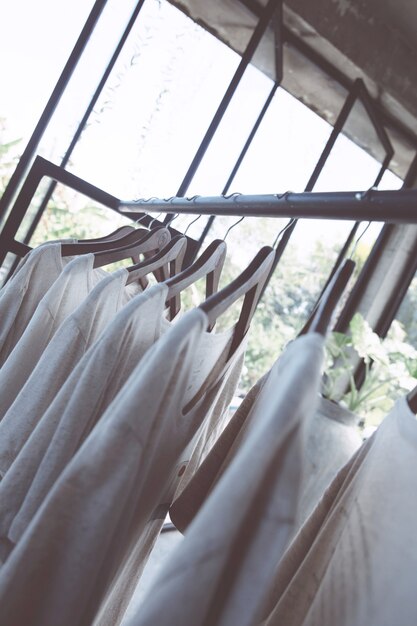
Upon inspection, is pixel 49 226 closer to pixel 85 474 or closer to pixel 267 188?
pixel 267 188

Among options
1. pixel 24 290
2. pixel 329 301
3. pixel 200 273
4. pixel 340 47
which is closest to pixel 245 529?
pixel 329 301

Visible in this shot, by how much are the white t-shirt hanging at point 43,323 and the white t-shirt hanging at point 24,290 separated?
12cm

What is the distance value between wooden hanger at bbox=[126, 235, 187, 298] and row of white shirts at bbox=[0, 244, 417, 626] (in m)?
0.09

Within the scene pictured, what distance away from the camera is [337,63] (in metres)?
3.47

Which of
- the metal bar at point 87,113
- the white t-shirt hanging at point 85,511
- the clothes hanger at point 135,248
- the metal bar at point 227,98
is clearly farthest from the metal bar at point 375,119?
the white t-shirt hanging at point 85,511

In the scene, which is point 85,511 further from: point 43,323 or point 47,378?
point 43,323

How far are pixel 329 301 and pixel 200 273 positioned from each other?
368 millimetres

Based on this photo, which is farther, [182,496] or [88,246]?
[88,246]

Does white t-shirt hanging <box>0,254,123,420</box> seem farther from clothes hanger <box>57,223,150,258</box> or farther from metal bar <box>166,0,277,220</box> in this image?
metal bar <box>166,0,277,220</box>

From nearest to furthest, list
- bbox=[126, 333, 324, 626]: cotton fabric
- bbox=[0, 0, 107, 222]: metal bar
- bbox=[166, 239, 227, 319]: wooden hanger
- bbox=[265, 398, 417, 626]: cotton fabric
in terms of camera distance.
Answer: bbox=[126, 333, 324, 626]: cotton fabric
bbox=[265, 398, 417, 626]: cotton fabric
bbox=[166, 239, 227, 319]: wooden hanger
bbox=[0, 0, 107, 222]: metal bar

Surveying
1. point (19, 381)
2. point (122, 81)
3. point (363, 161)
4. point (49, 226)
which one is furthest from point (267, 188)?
point (19, 381)

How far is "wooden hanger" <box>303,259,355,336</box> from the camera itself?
0.62 meters

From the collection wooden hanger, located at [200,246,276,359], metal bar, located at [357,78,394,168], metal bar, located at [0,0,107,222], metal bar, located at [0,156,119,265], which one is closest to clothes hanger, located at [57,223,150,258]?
metal bar, located at [0,156,119,265]

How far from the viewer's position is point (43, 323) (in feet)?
3.39
